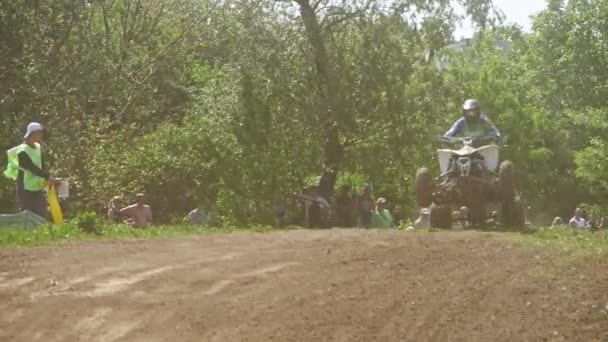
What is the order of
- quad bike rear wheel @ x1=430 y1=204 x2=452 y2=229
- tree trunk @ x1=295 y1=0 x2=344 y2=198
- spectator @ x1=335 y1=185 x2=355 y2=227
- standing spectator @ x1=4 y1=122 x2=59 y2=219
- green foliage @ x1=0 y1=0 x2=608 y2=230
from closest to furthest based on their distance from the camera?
standing spectator @ x1=4 y1=122 x2=59 y2=219
quad bike rear wheel @ x1=430 y1=204 x2=452 y2=229
spectator @ x1=335 y1=185 x2=355 y2=227
green foliage @ x1=0 y1=0 x2=608 y2=230
tree trunk @ x1=295 y1=0 x2=344 y2=198

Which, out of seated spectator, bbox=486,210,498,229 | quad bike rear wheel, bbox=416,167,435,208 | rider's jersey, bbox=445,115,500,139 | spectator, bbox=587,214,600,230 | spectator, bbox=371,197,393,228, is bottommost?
spectator, bbox=587,214,600,230

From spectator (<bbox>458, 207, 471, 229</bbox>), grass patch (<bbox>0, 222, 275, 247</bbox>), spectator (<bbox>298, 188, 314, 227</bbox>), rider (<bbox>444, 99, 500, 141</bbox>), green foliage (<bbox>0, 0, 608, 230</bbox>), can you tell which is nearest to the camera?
grass patch (<bbox>0, 222, 275, 247</bbox>)

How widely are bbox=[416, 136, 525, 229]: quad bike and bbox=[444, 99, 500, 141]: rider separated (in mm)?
144

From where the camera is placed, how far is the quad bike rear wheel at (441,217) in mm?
16350

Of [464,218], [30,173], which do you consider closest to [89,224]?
[30,173]

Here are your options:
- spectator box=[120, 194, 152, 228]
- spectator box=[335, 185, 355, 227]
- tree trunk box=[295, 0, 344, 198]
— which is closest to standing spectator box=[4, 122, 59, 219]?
spectator box=[120, 194, 152, 228]

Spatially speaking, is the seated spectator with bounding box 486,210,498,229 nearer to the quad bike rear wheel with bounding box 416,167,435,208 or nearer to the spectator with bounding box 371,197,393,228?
the quad bike rear wheel with bounding box 416,167,435,208

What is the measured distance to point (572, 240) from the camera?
12305 mm

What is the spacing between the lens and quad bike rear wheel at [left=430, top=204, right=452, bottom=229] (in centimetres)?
1635

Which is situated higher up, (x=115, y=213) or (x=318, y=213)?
(x=115, y=213)

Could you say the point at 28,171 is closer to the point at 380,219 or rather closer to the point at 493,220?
the point at 493,220

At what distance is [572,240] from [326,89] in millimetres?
16026

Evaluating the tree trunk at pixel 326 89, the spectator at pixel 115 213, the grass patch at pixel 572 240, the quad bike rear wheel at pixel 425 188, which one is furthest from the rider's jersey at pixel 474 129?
the tree trunk at pixel 326 89

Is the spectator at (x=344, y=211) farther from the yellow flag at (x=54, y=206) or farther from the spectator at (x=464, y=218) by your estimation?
the yellow flag at (x=54, y=206)
